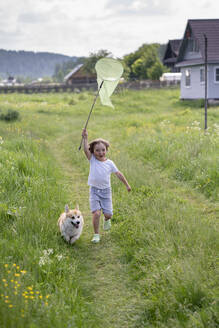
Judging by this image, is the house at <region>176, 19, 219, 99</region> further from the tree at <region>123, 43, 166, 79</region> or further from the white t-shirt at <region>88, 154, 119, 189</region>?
the white t-shirt at <region>88, 154, 119, 189</region>

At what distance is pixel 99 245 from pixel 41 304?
2.29 meters

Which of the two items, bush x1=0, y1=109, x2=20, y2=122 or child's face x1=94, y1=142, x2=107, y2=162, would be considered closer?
child's face x1=94, y1=142, x2=107, y2=162

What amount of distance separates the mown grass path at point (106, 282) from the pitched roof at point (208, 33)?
949 inches

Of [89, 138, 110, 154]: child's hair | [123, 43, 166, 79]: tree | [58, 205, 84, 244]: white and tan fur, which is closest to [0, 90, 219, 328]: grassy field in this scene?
[58, 205, 84, 244]: white and tan fur

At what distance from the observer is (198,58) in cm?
3023

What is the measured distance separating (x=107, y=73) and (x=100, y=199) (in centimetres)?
202

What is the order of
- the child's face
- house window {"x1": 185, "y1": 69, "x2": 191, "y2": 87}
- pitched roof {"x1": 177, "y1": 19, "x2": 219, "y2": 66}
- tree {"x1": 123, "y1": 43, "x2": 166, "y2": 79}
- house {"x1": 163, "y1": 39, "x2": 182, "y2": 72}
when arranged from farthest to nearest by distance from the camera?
1. house {"x1": 163, "y1": 39, "x2": 182, "y2": 72}
2. tree {"x1": 123, "y1": 43, "x2": 166, "y2": 79}
3. house window {"x1": 185, "y1": 69, "x2": 191, "y2": 87}
4. pitched roof {"x1": 177, "y1": 19, "x2": 219, "y2": 66}
5. the child's face

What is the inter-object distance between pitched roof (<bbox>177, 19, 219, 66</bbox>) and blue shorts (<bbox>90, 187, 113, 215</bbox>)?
78.4 feet

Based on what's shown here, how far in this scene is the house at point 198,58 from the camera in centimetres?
2789

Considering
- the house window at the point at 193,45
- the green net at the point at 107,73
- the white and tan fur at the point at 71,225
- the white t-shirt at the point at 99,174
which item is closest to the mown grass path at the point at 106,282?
the white and tan fur at the point at 71,225

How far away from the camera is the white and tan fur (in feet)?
17.1

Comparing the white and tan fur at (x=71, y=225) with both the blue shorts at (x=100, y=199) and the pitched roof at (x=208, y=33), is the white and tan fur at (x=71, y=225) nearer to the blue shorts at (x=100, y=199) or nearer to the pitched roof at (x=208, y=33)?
the blue shorts at (x=100, y=199)

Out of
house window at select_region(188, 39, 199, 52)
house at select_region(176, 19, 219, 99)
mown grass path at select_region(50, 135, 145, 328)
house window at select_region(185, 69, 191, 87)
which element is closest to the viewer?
mown grass path at select_region(50, 135, 145, 328)

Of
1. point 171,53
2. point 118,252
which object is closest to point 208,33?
point 118,252
